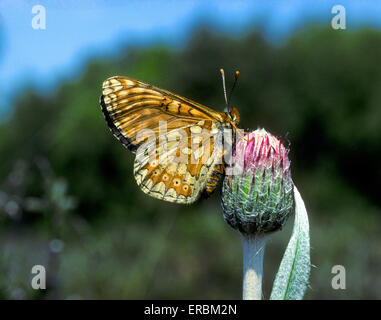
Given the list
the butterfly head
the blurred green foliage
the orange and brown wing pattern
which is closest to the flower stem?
the butterfly head

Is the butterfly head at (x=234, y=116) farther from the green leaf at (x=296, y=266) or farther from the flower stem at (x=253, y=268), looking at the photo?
the green leaf at (x=296, y=266)

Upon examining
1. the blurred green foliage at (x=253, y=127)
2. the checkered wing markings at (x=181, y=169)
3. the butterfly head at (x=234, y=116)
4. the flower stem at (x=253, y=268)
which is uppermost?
the butterfly head at (x=234, y=116)

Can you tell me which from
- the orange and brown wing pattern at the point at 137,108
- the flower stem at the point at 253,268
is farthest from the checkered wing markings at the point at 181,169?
the flower stem at the point at 253,268

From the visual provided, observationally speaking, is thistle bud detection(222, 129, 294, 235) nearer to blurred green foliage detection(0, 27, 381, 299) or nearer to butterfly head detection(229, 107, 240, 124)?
butterfly head detection(229, 107, 240, 124)

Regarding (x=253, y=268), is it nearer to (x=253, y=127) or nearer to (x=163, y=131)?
(x=163, y=131)

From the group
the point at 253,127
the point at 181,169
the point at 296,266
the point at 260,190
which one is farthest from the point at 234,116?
the point at 253,127

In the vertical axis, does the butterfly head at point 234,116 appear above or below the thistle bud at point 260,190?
above

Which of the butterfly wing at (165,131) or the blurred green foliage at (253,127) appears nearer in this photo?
the butterfly wing at (165,131)

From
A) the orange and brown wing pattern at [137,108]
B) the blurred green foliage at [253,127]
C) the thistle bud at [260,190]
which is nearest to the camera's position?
the thistle bud at [260,190]
